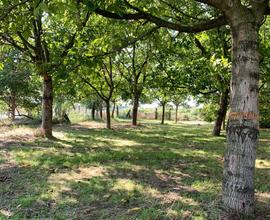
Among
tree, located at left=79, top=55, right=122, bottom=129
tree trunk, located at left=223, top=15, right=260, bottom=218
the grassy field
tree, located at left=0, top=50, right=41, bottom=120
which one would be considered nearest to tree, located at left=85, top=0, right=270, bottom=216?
tree trunk, located at left=223, top=15, right=260, bottom=218

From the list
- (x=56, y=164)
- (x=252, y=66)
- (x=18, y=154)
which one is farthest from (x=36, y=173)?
(x=252, y=66)

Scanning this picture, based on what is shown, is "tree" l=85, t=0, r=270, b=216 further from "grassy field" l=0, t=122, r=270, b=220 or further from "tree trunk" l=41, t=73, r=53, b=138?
"tree trunk" l=41, t=73, r=53, b=138

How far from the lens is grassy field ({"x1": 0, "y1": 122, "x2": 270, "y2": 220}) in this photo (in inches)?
186

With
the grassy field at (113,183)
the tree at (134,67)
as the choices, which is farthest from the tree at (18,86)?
the grassy field at (113,183)

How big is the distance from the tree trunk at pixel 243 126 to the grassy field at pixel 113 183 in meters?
0.42

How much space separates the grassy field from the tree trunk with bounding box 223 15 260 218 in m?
0.42

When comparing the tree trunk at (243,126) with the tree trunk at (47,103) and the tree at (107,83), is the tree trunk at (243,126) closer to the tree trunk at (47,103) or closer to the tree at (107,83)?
the tree trunk at (47,103)

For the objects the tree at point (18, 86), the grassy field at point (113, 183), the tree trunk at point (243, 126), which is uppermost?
the tree at point (18, 86)

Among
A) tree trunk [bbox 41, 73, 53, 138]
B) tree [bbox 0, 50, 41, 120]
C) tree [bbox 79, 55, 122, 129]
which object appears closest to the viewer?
tree trunk [bbox 41, 73, 53, 138]

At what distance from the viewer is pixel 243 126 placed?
13.7 ft

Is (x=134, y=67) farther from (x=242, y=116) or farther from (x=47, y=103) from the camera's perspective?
(x=242, y=116)

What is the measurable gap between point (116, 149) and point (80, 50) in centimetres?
546

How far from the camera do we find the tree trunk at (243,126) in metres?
4.15

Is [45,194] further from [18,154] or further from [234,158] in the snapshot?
[18,154]
